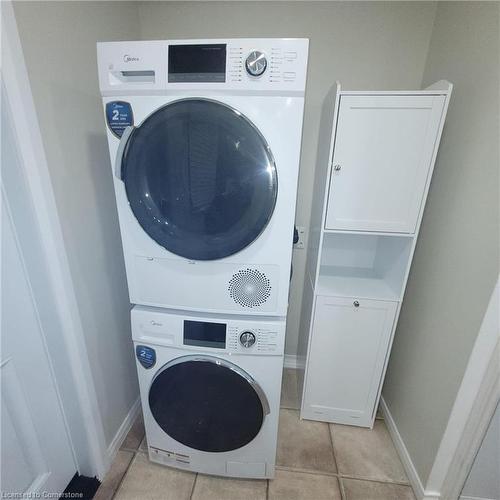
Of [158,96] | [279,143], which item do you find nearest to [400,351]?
[279,143]

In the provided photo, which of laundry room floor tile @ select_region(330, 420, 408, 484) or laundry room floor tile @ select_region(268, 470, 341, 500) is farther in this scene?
laundry room floor tile @ select_region(330, 420, 408, 484)

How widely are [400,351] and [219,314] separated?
3.76 ft

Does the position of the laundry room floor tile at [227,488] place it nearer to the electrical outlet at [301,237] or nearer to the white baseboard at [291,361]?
the white baseboard at [291,361]

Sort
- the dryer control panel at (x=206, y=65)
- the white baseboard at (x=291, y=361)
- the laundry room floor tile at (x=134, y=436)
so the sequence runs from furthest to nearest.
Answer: the white baseboard at (x=291, y=361) < the laundry room floor tile at (x=134, y=436) < the dryer control panel at (x=206, y=65)

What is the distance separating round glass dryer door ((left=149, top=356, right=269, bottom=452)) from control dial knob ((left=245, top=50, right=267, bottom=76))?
3.32 feet

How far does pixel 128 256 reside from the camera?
987 mm

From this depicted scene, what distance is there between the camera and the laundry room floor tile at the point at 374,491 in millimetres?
1217

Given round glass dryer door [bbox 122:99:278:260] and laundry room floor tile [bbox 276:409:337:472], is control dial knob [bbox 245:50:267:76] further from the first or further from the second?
laundry room floor tile [bbox 276:409:337:472]

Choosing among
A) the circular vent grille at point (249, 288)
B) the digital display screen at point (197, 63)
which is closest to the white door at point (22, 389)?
the digital display screen at point (197, 63)

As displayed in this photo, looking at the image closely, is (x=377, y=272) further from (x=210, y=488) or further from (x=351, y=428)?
(x=210, y=488)

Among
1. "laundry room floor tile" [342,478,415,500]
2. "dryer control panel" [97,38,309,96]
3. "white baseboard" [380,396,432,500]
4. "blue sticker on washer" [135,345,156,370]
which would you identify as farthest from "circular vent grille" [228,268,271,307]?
"white baseboard" [380,396,432,500]

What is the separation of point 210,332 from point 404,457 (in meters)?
1.26

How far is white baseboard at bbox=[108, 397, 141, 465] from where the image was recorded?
4.40 feet

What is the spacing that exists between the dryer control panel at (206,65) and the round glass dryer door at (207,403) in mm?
976
